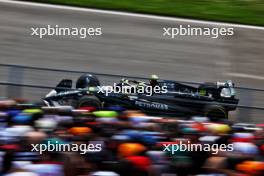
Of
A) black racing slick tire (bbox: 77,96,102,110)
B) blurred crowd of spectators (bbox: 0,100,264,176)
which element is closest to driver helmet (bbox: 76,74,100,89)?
black racing slick tire (bbox: 77,96,102,110)

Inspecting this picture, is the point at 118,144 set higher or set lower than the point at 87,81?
lower

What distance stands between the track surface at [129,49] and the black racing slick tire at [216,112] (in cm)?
587

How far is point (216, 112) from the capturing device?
37.0 feet

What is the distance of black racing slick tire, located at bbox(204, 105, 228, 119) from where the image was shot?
37.0 ft

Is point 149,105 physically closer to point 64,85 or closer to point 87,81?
point 87,81

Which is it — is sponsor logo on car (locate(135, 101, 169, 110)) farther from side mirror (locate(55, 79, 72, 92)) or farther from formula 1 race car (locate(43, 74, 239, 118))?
side mirror (locate(55, 79, 72, 92))

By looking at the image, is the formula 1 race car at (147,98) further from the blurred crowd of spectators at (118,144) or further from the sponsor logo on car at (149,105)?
A: the blurred crowd of spectators at (118,144)

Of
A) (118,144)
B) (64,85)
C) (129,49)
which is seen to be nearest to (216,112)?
(64,85)

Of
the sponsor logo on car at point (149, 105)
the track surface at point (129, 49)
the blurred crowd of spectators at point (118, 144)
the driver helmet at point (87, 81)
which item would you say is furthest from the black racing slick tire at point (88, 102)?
the track surface at point (129, 49)

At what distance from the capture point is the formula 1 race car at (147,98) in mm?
11430

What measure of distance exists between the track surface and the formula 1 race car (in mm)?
4623

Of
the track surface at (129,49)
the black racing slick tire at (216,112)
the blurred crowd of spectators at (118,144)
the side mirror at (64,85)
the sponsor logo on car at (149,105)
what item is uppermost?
the track surface at (129,49)

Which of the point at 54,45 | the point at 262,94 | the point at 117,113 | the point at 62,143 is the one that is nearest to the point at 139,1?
the point at 54,45

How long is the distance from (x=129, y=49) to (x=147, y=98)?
6.94 m
